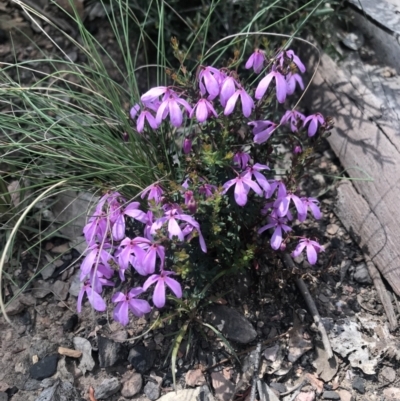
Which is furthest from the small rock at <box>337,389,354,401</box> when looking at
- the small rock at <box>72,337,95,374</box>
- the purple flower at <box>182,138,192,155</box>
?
the purple flower at <box>182,138,192,155</box>

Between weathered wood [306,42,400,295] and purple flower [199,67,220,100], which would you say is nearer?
purple flower [199,67,220,100]

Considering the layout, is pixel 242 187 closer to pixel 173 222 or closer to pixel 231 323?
pixel 173 222

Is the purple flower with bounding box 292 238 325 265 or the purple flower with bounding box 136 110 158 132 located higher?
the purple flower with bounding box 136 110 158 132

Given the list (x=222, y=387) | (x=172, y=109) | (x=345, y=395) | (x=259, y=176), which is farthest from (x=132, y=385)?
(x=172, y=109)

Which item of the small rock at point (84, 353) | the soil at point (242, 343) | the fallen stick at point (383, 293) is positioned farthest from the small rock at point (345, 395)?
the small rock at point (84, 353)

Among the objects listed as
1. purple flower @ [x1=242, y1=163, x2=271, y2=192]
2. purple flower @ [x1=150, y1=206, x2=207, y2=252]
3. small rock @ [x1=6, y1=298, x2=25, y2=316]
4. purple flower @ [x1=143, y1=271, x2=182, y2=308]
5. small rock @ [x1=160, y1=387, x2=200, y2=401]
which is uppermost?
purple flower @ [x1=242, y1=163, x2=271, y2=192]

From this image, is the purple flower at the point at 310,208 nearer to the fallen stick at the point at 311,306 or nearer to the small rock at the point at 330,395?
the fallen stick at the point at 311,306

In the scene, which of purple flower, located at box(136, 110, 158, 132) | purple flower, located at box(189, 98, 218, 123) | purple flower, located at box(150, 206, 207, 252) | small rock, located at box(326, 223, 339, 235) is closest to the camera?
purple flower, located at box(150, 206, 207, 252)

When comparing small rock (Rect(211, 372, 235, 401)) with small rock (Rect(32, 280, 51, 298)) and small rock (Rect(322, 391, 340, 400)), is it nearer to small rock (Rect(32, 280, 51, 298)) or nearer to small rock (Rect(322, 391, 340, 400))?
small rock (Rect(322, 391, 340, 400))
